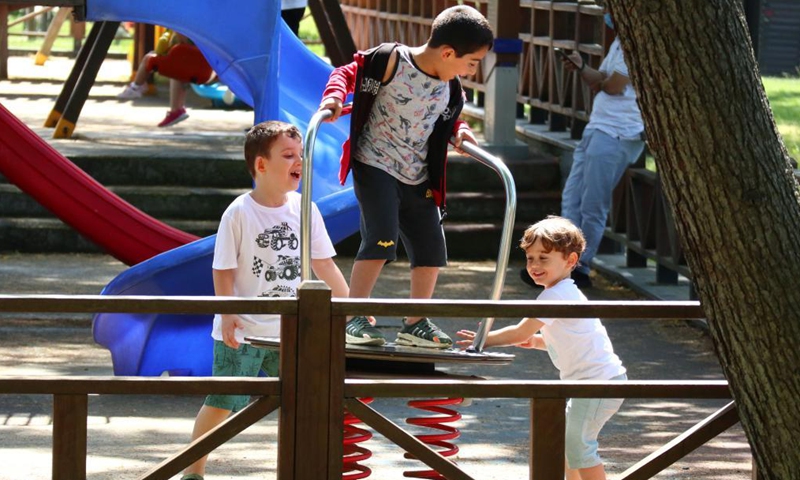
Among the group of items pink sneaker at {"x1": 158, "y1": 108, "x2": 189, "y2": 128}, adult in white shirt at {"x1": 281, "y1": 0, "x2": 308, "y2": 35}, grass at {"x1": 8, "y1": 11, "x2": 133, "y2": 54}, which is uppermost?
adult in white shirt at {"x1": 281, "y1": 0, "x2": 308, "y2": 35}

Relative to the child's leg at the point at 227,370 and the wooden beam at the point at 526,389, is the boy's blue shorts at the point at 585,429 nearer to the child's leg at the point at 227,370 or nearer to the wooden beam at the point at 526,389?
the wooden beam at the point at 526,389

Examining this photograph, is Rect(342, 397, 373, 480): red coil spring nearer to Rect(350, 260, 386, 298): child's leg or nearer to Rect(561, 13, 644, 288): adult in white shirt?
Rect(350, 260, 386, 298): child's leg

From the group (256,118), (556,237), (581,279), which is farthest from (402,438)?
(581,279)

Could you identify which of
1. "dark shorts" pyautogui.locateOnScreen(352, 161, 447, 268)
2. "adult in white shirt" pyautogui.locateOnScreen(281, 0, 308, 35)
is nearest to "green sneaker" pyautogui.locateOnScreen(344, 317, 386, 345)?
"dark shorts" pyautogui.locateOnScreen(352, 161, 447, 268)

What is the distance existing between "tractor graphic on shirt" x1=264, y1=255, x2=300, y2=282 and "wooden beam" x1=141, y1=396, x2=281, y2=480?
1.09 meters

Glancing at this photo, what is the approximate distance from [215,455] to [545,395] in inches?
85.4

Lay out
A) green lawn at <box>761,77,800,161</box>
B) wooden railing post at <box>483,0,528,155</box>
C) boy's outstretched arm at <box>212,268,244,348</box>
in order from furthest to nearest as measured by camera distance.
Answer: green lawn at <box>761,77,800,161</box>, wooden railing post at <box>483,0,528,155</box>, boy's outstretched arm at <box>212,268,244,348</box>

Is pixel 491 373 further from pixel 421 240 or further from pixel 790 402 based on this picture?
pixel 790 402

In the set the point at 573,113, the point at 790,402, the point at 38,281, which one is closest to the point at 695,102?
the point at 790,402

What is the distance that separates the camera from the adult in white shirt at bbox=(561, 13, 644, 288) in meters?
9.47

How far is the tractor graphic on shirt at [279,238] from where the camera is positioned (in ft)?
17.1

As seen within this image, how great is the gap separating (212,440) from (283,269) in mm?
1211

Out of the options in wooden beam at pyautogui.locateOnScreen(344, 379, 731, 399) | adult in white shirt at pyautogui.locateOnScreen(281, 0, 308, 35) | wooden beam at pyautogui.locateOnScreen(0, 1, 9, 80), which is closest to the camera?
wooden beam at pyautogui.locateOnScreen(344, 379, 731, 399)

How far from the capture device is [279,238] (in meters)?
5.25
